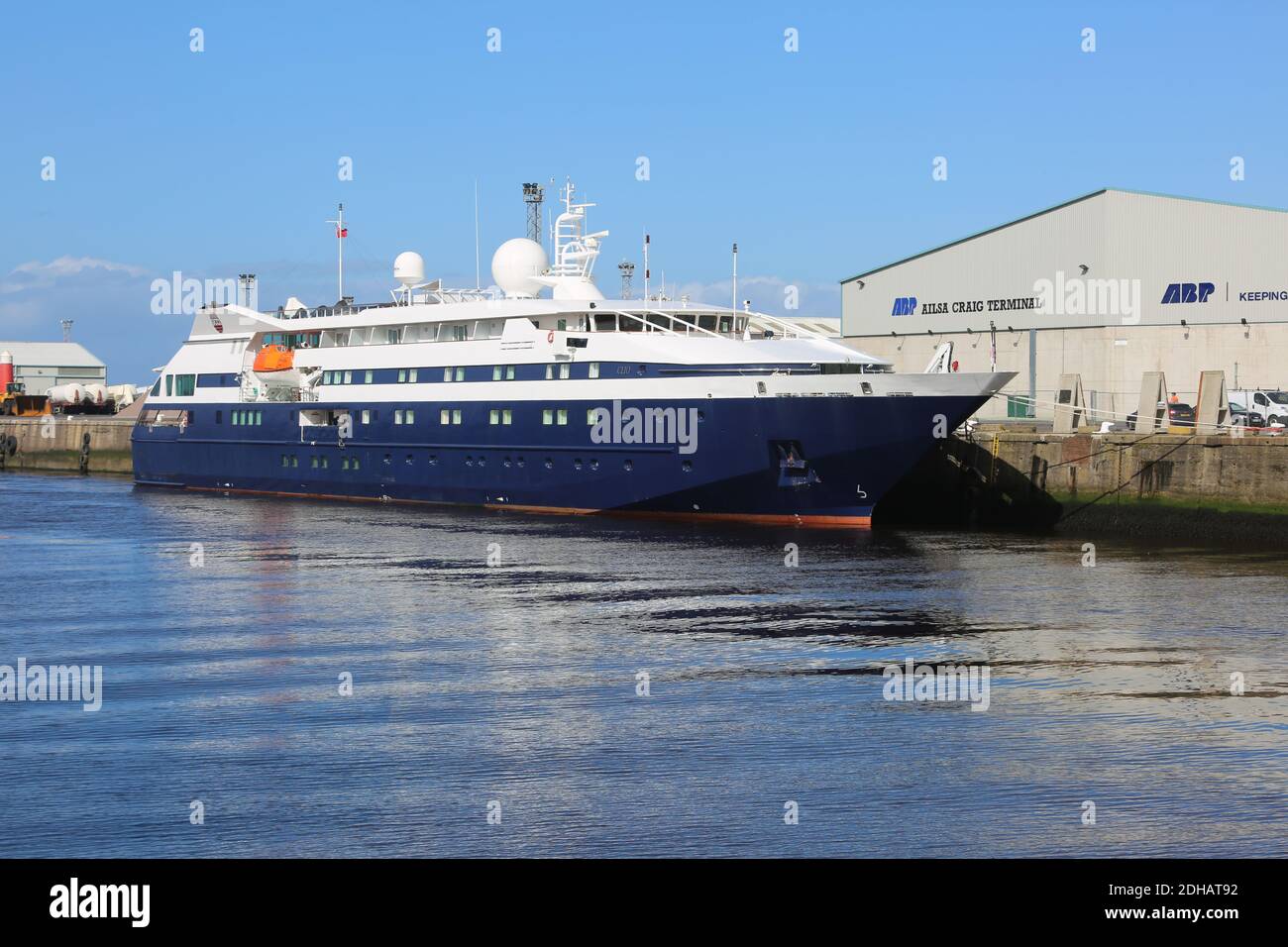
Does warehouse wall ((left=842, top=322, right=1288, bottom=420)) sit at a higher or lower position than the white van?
higher

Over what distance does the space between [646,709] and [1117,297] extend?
51.0 metres

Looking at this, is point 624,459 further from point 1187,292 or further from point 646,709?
point 1187,292

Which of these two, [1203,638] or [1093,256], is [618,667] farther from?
[1093,256]

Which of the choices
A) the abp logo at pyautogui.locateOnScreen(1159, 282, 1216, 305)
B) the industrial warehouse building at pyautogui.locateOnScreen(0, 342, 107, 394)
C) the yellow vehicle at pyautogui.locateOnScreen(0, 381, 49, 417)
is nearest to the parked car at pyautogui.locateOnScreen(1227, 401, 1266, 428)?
the abp logo at pyautogui.locateOnScreen(1159, 282, 1216, 305)

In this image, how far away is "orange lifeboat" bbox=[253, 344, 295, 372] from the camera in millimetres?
57531

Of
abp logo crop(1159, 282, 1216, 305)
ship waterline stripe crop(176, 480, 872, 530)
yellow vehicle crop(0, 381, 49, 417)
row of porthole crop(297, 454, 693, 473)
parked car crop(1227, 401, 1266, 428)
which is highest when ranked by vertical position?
abp logo crop(1159, 282, 1216, 305)

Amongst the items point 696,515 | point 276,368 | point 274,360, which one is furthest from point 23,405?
point 696,515

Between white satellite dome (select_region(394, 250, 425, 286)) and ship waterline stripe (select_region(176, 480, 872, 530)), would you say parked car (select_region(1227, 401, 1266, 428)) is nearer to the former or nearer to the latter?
ship waterline stripe (select_region(176, 480, 872, 530))

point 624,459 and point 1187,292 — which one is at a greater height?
point 1187,292

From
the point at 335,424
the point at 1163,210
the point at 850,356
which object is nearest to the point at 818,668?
the point at 850,356

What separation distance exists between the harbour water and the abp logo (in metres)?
28.5

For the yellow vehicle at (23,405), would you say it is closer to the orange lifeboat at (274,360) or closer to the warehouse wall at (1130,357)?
the orange lifeboat at (274,360)

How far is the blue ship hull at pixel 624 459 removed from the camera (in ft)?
133

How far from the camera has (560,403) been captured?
150 feet
